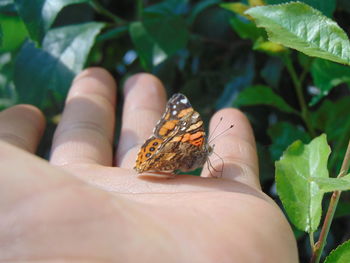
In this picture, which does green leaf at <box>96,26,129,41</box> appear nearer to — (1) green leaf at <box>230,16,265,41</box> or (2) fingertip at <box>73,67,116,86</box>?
(2) fingertip at <box>73,67,116,86</box>

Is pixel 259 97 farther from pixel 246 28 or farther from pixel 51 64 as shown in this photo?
pixel 51 64

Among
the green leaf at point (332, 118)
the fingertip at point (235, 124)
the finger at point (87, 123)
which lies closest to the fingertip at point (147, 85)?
the finger at point (87, 123)

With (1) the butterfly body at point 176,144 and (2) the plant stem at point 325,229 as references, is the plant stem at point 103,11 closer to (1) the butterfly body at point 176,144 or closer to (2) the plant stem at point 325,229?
(1) the butterfly body at point 176,144

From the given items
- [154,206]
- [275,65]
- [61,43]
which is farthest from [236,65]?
[154,206]

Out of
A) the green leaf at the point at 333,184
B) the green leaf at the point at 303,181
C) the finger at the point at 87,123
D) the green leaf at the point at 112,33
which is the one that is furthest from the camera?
the green leaf at the point at 112,33

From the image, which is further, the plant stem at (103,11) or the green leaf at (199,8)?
the plant stem at (103,11)

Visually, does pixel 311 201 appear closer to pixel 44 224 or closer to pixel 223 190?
pixel 223 190

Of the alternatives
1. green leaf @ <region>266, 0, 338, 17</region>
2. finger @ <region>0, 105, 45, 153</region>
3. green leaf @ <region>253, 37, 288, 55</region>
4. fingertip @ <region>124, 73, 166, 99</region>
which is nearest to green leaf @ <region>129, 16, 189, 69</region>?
fingertip @ <region>124, 73, 166, 99</region>
